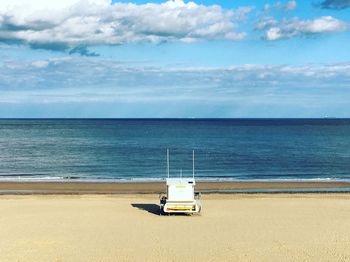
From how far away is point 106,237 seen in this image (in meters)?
22.1

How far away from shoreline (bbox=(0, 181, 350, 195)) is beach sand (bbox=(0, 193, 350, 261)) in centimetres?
530

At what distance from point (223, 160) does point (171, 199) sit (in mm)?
39002

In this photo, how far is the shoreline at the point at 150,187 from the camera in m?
38.0

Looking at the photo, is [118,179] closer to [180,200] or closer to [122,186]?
[122,186]

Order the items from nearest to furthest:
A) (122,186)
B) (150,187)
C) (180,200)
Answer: (180,200)
(150,187)
(122,186)

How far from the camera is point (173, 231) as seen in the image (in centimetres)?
2303

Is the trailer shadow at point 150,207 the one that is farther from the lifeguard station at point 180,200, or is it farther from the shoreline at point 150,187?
the shoreline at point 150,187

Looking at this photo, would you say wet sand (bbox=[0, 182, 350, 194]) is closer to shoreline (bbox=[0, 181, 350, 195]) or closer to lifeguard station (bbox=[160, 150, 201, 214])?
shoreline (bbox=[0, 181, 350, 195])

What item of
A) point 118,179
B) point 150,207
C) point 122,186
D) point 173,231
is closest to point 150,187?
point 122,186

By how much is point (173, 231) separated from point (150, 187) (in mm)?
17657

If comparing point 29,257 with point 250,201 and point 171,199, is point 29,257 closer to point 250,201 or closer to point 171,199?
point 171,199

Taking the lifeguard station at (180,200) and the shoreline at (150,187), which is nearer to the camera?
the lifeguard station at (180,200)

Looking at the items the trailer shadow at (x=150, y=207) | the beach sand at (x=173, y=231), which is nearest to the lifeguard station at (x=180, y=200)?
the beach sand at (x=173, y=231)

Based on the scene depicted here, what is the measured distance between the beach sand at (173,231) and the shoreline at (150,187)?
530cm
